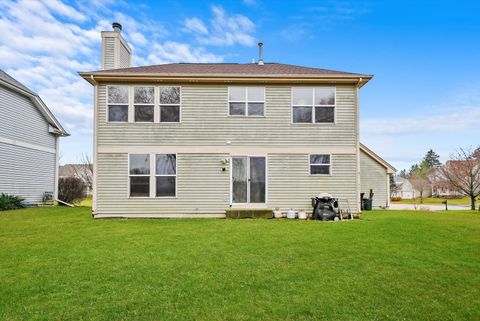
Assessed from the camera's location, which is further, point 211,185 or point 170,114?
point 170,114

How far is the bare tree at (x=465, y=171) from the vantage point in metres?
24.0

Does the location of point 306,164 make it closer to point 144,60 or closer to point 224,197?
point 224,197

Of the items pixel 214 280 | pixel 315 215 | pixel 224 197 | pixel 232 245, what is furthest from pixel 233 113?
pixel 214 280

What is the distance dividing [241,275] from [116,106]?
30.5 ft

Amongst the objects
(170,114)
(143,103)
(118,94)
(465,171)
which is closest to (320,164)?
(170,114)

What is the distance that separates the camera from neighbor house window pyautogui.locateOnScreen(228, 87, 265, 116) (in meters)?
11.6

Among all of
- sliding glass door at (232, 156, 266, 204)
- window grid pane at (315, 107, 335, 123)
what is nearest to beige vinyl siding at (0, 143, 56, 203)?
sliding glass door at (232, 156, 266, 204)

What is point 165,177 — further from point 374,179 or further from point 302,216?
point 374,179

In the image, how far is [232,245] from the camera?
6543 mm

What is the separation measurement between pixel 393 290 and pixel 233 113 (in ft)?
28.9

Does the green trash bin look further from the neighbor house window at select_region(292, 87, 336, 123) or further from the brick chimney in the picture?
the brick chimney

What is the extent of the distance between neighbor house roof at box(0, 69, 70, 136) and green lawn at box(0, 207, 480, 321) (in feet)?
33.6

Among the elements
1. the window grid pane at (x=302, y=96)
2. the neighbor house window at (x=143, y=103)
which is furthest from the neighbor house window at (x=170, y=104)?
the window grid pane at (x=302, y=96)

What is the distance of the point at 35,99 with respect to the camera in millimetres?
16453
